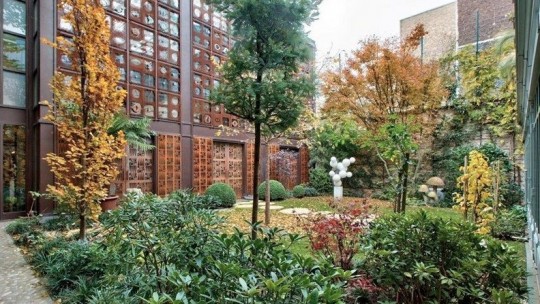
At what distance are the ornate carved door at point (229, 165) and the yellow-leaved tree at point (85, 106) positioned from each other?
6.59 metres

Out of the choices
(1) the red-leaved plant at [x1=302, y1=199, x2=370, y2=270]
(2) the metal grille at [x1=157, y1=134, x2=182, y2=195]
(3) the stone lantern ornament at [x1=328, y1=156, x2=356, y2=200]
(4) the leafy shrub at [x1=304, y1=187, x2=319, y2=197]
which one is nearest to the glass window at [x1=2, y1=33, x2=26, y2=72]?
(2) the metal grille at [x1=157, y1=134, x2=182, y2=195]

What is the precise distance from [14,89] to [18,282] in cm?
614

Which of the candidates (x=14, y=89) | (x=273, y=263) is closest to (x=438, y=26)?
(x=14, y=89)

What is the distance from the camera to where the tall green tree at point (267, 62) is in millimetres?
3732

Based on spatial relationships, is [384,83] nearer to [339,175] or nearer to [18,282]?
[339,175]

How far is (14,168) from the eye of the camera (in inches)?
297

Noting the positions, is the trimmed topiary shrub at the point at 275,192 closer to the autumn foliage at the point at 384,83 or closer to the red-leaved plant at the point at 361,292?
the autumn foliage at the point at 384,83

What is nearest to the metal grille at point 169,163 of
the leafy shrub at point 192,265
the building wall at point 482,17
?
the leafy shrub at point 192,265

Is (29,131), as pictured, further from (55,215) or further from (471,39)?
(471,39)

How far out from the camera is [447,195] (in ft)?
33.8

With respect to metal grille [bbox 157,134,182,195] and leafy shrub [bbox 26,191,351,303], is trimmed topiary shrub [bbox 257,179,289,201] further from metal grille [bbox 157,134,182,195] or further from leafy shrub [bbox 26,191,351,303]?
leafy shrub [bbox 26,191,351,303]

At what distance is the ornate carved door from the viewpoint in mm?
11492

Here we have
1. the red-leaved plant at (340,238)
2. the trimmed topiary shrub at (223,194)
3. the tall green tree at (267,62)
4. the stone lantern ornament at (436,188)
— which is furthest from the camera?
the stone lantern ornament at (436,188)

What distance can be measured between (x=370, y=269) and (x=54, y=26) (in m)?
8.59
